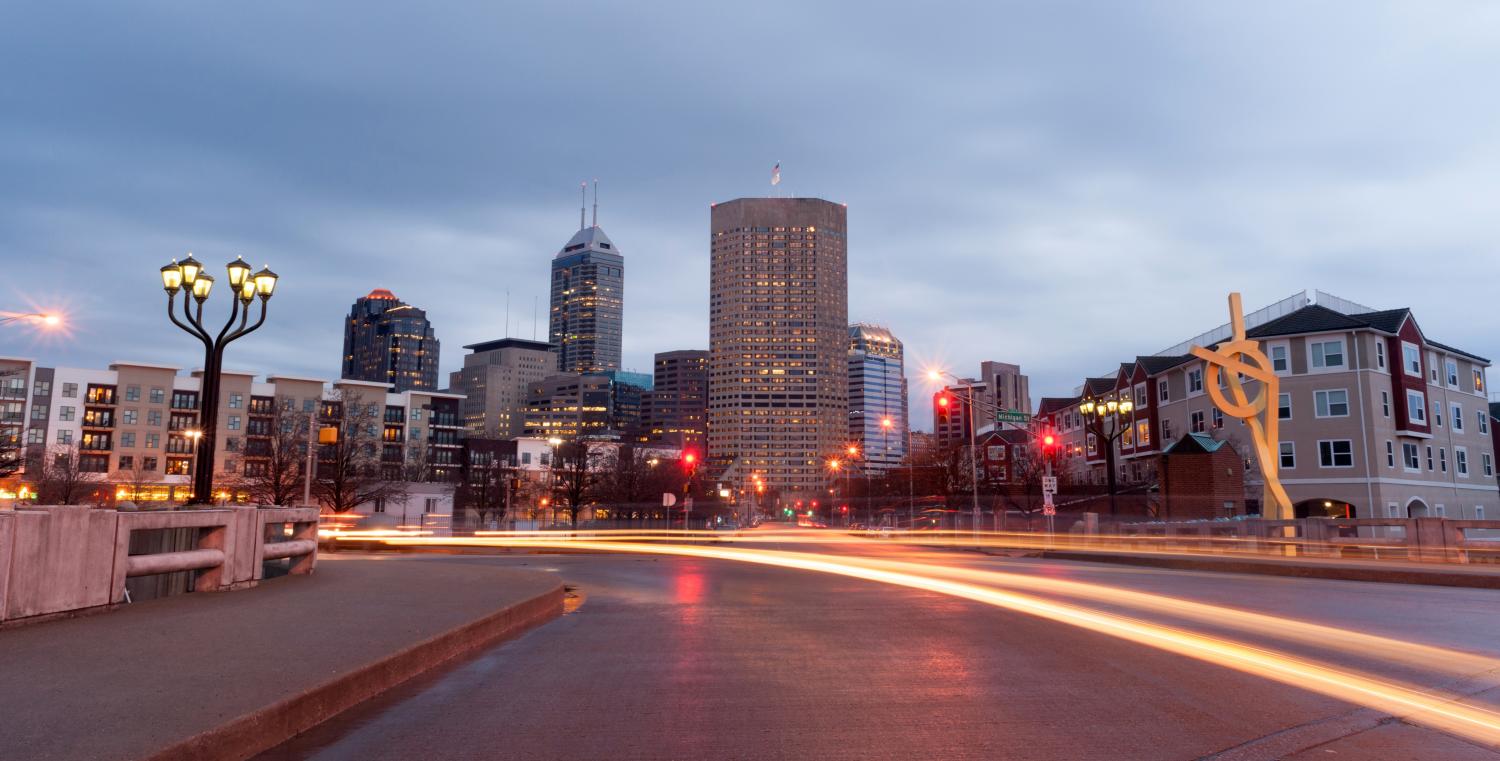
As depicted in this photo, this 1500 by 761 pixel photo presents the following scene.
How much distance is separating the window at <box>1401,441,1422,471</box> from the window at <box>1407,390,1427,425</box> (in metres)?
1.49

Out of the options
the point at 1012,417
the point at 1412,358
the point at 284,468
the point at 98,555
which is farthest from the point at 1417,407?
the point at 284,468

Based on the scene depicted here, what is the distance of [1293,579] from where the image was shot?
72.4ft

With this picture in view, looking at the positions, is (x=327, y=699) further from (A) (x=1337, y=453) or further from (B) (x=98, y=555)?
(A) (x=1337, y=453)

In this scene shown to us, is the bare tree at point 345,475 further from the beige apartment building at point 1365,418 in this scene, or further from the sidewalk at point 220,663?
the sidewalk at point 220,663

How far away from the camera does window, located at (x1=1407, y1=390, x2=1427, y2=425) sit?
55719mm

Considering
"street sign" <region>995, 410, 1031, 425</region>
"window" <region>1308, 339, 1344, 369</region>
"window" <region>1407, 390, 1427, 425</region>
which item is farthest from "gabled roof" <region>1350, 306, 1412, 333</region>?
"street sign" <region>995, 410, 1031, 425</region>

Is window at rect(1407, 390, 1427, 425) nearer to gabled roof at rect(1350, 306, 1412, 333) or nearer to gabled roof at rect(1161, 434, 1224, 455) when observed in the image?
gabled roof at rect(1350, 306, 1412, 333)

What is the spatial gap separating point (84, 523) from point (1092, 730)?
9949 millimetres

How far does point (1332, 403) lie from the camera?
55.5 m

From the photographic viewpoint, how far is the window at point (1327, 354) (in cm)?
5544

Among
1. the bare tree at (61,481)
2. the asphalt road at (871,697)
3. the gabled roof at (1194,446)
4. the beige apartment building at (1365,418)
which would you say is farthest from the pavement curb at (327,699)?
the bare tree at (61,481)

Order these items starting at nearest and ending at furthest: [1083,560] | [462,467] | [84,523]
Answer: [84,523] → [1083,560] → [462,467]

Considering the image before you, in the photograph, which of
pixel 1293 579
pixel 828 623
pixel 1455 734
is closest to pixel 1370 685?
pixel 1455 734

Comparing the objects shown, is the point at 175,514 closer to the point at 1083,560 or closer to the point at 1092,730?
the point at 1092,730
